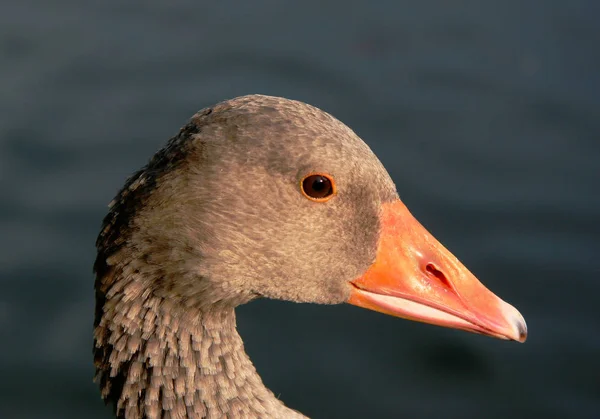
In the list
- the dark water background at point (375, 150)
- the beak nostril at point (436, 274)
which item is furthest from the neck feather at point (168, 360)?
the dark water background at point (375, 150)

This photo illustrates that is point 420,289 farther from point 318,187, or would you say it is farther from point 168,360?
point 168,360

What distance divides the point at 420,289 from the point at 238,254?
2.97 ft

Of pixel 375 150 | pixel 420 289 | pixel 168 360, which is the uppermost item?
pixel 375 150

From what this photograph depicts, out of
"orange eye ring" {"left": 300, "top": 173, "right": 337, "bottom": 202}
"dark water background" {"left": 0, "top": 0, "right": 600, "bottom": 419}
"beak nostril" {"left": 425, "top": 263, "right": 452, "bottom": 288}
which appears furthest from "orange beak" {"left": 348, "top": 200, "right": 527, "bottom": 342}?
"dark water background" {"left": 0, "top": 0, "right": 600, "bottom": 419}

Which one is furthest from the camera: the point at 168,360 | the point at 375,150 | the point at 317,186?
the point at 375,150

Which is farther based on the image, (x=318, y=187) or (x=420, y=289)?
(x=420, y=289)

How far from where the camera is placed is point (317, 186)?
4.10 meters

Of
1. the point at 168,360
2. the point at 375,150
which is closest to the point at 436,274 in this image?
the point at 168,360

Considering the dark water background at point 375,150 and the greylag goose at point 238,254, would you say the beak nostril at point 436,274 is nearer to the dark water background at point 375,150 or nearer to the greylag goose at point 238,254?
the greylag goose at point 238,254

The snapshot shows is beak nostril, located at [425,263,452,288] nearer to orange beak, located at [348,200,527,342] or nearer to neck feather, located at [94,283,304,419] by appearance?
orange beak, located at [348,200,527,342]

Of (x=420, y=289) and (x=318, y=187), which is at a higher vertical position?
(x=318, y=187)
